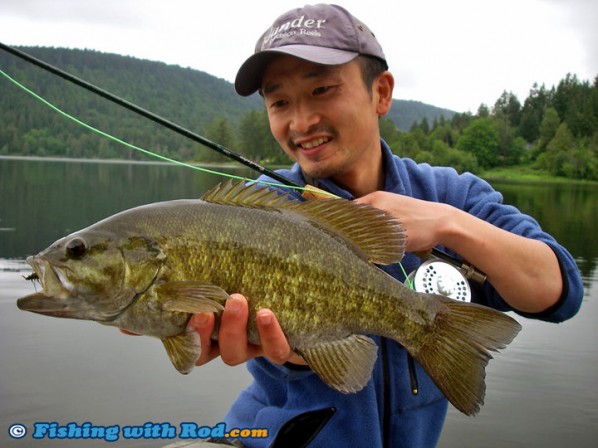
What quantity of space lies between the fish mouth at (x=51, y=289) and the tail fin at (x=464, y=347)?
5.34 ft

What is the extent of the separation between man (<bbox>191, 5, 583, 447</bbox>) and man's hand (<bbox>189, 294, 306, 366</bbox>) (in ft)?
0.06

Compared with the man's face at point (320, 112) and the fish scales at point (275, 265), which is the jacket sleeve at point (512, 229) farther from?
the fish scales at point (275, 265)

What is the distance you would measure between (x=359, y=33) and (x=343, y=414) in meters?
2.31

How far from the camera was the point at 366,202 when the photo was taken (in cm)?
281

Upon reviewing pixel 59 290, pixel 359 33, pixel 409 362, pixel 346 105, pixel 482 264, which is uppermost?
pixel 359 33

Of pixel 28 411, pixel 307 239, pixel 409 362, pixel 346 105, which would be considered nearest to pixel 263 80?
pixel 346 105

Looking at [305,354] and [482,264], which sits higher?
[482,264]

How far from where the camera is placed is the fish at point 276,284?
2.31m

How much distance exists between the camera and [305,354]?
254cm

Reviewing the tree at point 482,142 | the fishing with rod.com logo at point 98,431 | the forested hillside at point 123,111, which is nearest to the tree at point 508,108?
the tree at point 482,142

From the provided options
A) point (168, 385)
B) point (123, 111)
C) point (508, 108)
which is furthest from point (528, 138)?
point (168, 385)

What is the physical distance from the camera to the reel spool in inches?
117

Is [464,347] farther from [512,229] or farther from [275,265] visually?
[512,229]

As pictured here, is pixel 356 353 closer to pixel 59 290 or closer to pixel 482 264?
pixel 482 264
